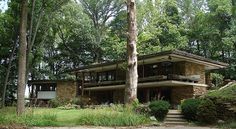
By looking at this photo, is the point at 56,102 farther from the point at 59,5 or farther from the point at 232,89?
the point at 232,89

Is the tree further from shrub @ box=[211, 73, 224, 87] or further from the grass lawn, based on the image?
the grass lawn

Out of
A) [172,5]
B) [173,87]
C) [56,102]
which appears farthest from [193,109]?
[172,5]

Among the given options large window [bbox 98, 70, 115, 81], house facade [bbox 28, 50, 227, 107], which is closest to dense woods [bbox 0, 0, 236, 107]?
large window [bbox 98, 70, 115, 81]

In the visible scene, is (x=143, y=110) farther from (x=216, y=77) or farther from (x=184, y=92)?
(x=216, y=77)

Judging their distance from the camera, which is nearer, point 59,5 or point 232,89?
point 232,89

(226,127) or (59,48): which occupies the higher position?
(59,48)

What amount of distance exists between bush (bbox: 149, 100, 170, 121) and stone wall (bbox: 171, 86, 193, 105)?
9.36 metres

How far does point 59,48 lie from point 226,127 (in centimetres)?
4112

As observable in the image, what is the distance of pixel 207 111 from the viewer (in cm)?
1812

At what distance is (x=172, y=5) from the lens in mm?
49375

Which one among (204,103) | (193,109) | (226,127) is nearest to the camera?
(226,127)

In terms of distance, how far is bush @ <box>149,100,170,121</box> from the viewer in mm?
20125

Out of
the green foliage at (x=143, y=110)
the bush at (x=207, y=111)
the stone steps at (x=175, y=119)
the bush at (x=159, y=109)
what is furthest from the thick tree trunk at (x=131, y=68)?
the bush at (x=207, y=111)

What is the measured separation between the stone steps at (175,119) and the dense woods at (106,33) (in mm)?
13618
